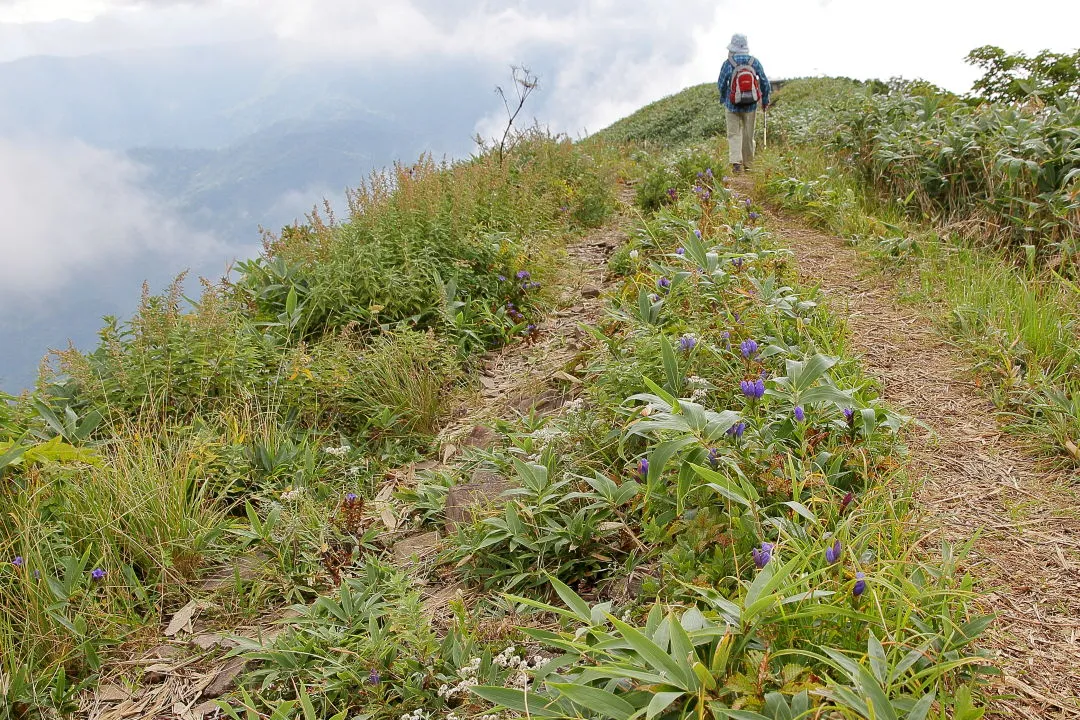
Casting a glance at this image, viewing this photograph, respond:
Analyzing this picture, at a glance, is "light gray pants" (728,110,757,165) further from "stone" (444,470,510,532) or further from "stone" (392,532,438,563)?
"stone" (392,532,438,563)

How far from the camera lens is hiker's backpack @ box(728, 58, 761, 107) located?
9648 mm

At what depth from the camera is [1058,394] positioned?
10.5 ft

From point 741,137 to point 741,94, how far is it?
0.82m

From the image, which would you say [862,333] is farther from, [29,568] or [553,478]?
[29,568]

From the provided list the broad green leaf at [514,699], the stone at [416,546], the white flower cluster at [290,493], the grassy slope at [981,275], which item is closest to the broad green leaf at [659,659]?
the broad green leaf at [514,699]

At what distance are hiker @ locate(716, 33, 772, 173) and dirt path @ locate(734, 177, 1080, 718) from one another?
6122 mm

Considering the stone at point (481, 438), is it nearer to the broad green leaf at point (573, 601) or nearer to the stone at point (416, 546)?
the stone at point (416, 546)

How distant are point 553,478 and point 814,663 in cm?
139

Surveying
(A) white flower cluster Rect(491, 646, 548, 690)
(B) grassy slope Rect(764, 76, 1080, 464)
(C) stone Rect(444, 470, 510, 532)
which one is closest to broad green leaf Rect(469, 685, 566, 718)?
(A) white flower cluster Rect(491, 646, 548, 690)

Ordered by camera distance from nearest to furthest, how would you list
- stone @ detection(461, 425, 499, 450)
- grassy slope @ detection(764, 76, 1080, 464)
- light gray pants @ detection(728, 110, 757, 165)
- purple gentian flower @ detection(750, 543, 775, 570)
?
purple gentian flower @ detection(750, 543, 775, 570) → grassy slope @ detection(764, 76, 1080, 464) → stone @ detection(461, 425, 499, 450) → light gray pants @ detection(728, 110, 757, 165)

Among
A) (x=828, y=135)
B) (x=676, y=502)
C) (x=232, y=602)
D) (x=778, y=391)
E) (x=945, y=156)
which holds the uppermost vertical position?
(x=828, y=135)

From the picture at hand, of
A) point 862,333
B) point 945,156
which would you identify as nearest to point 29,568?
point 862,333

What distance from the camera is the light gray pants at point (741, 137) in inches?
394

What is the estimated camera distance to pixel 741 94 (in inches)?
380
